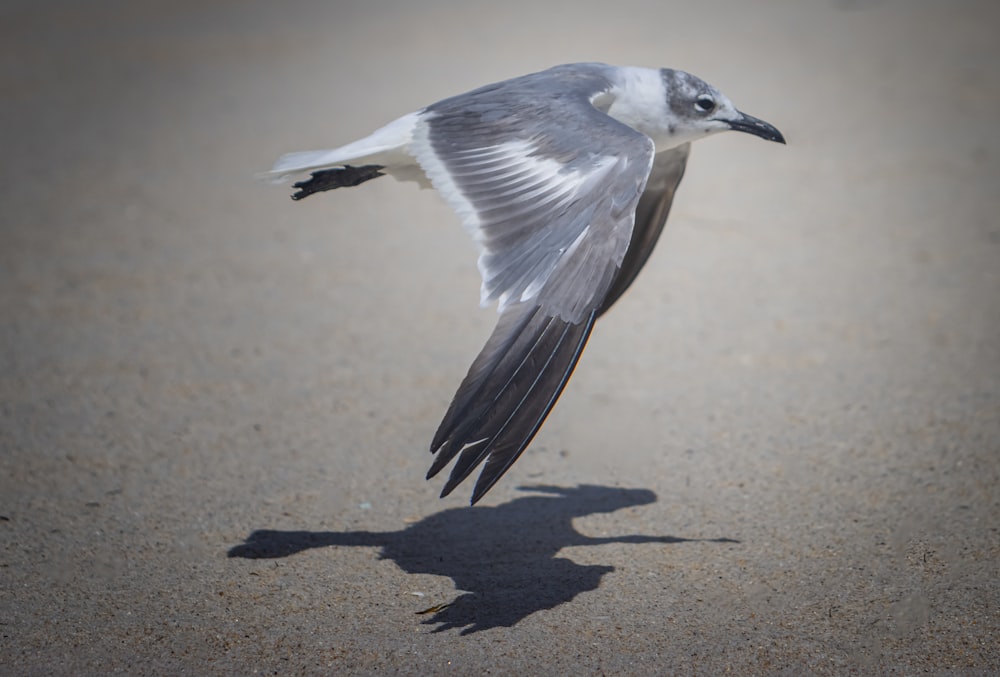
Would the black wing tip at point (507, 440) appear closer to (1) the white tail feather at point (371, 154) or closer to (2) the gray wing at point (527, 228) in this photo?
(2) the gray wing at point (527, 228)

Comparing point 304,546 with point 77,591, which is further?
point 304,546

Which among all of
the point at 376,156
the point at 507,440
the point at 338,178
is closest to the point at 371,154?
the point at 376,156

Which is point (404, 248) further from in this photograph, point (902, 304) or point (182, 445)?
point (902, 304)

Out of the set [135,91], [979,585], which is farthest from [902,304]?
[135,91]

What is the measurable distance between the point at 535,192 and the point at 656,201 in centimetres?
95

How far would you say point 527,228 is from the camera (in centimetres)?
274

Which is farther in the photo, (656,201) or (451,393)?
(451,393)

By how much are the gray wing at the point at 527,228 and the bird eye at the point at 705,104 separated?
1.44 ft

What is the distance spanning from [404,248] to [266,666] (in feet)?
10.8

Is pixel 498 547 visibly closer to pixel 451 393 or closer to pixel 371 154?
pixel 451 393

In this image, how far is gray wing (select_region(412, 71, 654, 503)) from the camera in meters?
2.47

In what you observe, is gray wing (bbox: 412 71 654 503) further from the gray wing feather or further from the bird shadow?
the bird shadow

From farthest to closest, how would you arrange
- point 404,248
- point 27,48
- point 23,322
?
point 27,48, point 404,248, point 23,322

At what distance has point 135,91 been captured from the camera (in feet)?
26.1
